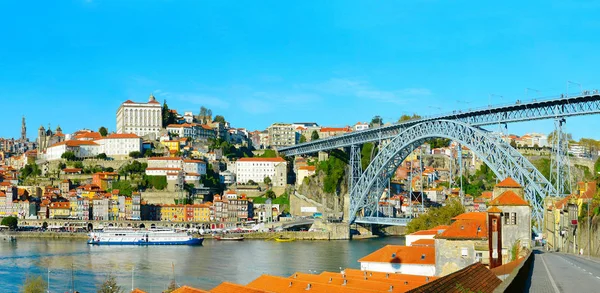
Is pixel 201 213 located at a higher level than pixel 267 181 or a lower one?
lower

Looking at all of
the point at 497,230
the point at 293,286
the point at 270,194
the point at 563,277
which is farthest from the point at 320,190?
the point at 563,277

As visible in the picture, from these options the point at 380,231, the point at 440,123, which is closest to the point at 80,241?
the point at 380,231

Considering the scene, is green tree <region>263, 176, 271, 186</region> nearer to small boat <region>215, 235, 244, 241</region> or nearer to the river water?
small boat <region>215, 235, 244, 241</region>

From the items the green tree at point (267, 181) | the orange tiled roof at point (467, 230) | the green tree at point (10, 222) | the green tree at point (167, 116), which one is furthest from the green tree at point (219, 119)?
the orange tiled roof at point (467, 230)

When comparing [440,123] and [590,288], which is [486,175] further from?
[590,288]

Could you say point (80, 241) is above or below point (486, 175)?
below

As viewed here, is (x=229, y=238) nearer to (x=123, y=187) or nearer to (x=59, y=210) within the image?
(x=123, y=187)

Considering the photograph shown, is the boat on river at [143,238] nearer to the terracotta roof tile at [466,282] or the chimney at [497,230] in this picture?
the chimney at [497,230]
